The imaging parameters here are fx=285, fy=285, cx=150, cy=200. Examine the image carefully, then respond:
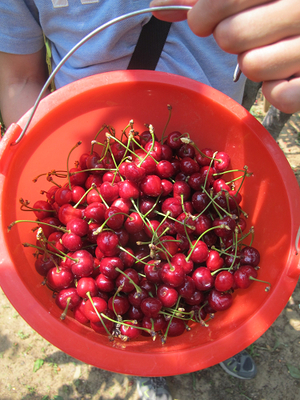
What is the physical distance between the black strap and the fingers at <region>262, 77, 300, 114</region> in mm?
773

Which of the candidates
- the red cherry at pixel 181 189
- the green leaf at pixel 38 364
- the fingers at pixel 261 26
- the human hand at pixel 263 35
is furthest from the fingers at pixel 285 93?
the green leaf at pixel 38 364

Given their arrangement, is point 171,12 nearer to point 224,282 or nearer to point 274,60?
point 274,60

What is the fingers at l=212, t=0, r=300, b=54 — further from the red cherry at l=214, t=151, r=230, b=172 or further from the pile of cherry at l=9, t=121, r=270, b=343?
the red cherry at l=214, t=151, r=230, b=172

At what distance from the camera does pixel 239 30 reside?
2.39ft

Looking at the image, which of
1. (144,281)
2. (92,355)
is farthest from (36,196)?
(92,355)

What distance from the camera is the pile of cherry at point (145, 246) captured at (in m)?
1.17

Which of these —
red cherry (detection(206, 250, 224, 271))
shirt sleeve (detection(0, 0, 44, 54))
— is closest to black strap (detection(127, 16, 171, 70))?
shirt sleeve (detection(0, 0, 44, 54))

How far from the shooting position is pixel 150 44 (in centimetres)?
140

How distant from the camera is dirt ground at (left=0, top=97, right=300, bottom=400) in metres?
1.87

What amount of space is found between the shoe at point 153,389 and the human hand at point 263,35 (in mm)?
1831

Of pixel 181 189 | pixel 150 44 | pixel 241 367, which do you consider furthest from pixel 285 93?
pixel 241 367

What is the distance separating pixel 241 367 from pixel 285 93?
182 cm

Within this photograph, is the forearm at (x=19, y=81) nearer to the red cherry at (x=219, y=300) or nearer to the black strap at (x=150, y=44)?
the black strap at (x=150, y=44)

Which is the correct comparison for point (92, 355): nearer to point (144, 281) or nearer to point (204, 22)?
point (144, 281)
